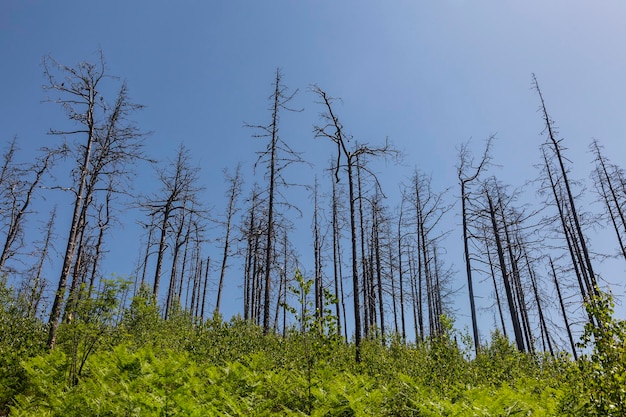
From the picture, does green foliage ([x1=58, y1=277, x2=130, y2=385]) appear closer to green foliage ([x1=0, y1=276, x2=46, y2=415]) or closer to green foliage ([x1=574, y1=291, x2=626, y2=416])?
green foliage ([x1=0, y1=276, x2=46, y2=415])

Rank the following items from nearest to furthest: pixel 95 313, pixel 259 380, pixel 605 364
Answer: pixel 605 364
pixel 259 380
pixel 95 313

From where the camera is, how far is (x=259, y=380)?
6.20 m

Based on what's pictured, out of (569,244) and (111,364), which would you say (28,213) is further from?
(569,244)

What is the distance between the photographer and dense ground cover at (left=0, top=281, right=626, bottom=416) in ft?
14.4

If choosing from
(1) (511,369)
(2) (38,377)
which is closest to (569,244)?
(1) (511,369)

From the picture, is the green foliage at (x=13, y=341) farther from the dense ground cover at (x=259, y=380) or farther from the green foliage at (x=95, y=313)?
the green foliage at (x=95, y=313)

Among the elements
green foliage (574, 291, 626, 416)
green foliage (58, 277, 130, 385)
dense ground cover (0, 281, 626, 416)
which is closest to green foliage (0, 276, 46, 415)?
dense ground cover (0, 281, 626, 416)

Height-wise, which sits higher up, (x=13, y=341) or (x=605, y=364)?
(x=13, y=341)

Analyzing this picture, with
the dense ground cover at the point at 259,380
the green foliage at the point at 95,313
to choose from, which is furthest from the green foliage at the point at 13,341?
the green foliage at the point at 95,313

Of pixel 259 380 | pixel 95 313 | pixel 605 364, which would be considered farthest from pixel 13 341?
pixel 605 364

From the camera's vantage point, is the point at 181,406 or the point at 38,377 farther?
the point at 38,377

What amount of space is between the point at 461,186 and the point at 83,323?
1661 cm

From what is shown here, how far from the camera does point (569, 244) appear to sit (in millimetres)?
17969

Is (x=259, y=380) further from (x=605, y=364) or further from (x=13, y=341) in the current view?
(x=13, y=341)
